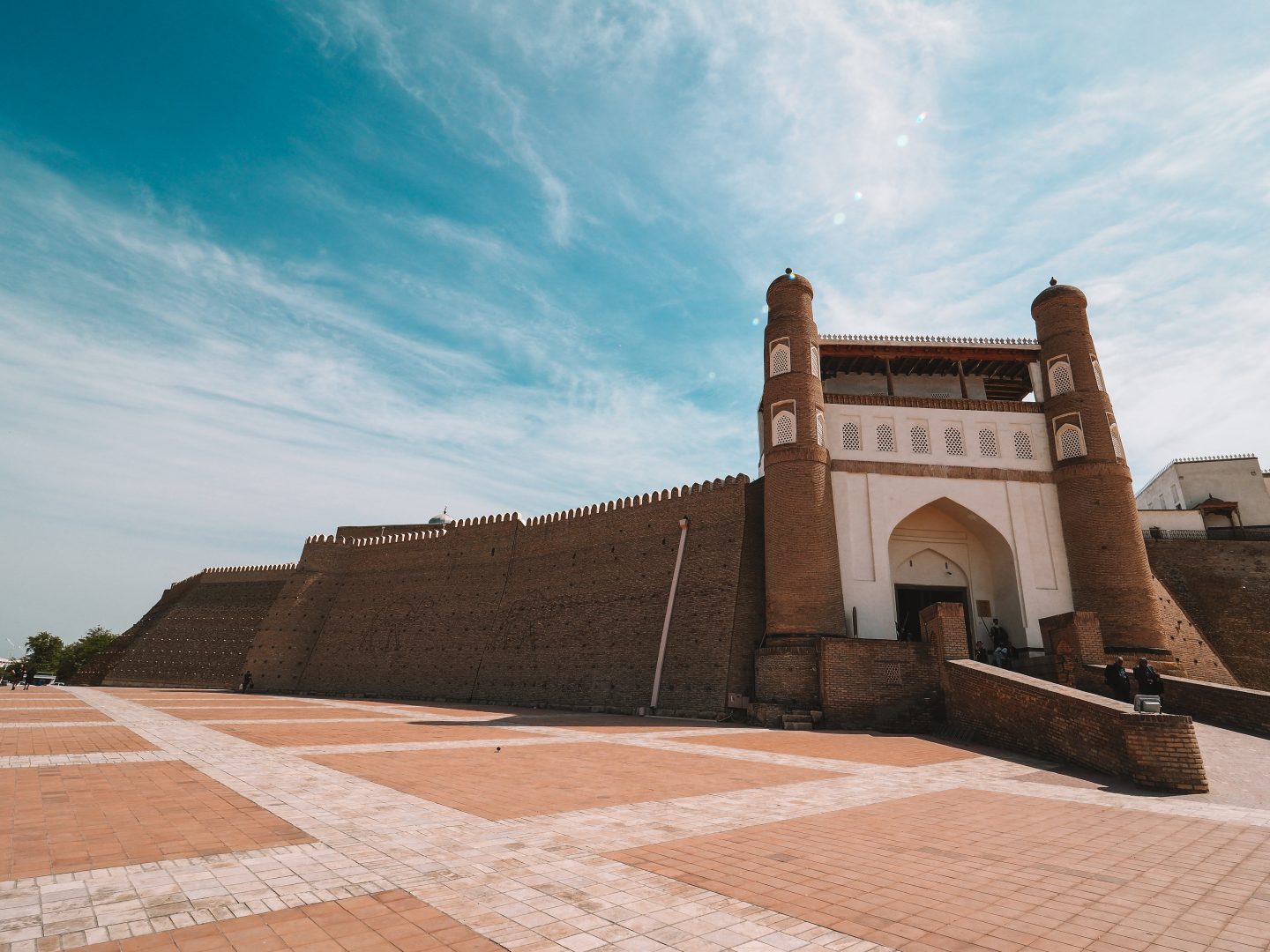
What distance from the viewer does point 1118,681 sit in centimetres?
1073

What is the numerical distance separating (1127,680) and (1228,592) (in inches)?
540

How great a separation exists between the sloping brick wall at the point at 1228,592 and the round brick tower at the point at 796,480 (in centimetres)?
1199

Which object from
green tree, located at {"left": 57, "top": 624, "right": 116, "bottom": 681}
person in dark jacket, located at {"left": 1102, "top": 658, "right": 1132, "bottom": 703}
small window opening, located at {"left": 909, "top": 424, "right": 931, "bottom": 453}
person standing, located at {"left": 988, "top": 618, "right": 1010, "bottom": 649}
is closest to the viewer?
person in dark jacket, located at {"left": 1102, "top": 658, "right": 1132, "bottom": 703}

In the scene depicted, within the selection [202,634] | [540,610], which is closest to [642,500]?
[540,610]

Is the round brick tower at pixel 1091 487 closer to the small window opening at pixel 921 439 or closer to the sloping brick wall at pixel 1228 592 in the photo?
the small window opening at pixel 921 439

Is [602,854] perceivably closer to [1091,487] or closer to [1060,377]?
[1091,487]

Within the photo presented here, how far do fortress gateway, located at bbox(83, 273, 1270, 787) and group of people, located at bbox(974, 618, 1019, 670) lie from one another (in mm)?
247

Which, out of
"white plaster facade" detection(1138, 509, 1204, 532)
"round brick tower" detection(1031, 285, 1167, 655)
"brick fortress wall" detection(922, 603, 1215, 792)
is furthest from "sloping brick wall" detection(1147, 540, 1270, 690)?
"brick fortress wall" detection(922, 603, 1215, 792)

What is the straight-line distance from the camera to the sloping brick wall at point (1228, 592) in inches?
714

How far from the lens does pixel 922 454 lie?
18.3 m

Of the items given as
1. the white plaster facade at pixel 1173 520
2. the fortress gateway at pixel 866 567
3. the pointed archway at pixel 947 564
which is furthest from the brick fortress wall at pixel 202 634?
the white plaster facade at pixel 1173 520

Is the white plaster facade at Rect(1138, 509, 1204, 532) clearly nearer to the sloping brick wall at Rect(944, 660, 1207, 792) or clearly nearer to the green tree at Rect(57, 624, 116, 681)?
the sloping brick wall at Rect(944, 660, 1207, 792)

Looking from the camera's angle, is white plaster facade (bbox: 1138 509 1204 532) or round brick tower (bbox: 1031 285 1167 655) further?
white plaster facade (bbox: 1138 509 1204 532)

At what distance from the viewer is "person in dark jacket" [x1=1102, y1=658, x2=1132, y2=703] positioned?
10.7m
